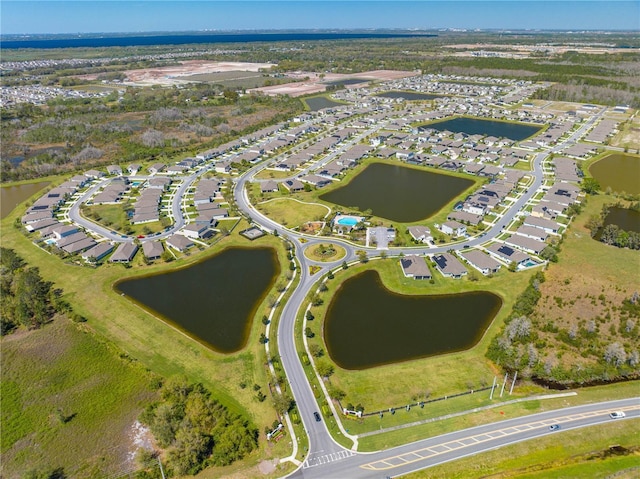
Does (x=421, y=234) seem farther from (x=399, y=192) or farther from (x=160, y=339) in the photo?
(x=160, y=339)

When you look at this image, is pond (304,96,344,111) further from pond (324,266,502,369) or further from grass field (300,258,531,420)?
grass field (300,258,531,420)

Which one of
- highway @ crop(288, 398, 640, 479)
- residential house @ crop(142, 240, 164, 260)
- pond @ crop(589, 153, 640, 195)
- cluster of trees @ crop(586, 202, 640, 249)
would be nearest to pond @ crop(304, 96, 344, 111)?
pond @ crop(589, 153, 640, 195)

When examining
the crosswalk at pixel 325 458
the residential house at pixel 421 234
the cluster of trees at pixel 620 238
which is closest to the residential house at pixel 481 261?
the residential house at pixel 421 234

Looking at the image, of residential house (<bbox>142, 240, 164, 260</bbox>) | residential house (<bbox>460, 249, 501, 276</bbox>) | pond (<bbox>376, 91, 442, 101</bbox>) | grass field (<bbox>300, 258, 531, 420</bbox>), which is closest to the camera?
grass field (<bbox>300, 258, 531, 420</bbox>)

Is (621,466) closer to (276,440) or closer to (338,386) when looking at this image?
(338,386)

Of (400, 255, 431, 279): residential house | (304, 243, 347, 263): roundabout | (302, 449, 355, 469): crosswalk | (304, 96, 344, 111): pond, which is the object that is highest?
(304, 96, 344, 111): pond
